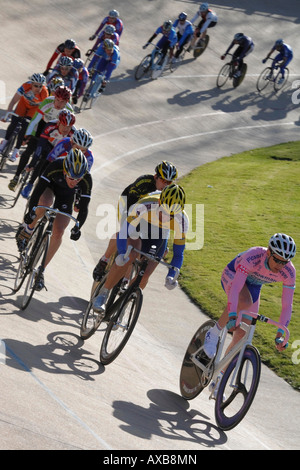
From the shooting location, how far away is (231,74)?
26.7 meters

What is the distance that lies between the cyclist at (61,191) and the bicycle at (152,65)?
1546 centimetres

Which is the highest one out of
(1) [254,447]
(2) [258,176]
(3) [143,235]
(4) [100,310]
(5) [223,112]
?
(5) [223,112]

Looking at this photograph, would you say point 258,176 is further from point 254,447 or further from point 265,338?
point 254,447

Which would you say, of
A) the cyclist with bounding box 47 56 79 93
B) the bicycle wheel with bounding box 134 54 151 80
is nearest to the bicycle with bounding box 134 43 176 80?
the bicycle wheel with bounding box 134 54 151 80

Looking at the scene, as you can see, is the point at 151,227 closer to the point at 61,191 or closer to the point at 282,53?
the point at 61,191

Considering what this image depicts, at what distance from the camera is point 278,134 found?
2567 centimetres

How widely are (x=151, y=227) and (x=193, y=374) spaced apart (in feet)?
4.95

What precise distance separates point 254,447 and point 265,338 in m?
3.89

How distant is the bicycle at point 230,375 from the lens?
6910 mm

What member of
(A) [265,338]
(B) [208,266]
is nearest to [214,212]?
(B) [208,266]

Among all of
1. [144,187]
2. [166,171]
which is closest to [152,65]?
[144,187]

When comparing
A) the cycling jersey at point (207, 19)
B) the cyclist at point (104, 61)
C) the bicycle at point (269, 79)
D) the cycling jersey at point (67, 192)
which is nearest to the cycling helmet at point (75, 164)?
the cycling jersey at point (67, 192)

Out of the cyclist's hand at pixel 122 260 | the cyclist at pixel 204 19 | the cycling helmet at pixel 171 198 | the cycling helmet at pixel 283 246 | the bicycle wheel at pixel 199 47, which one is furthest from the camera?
the bicycle wheel at pixel 199 47

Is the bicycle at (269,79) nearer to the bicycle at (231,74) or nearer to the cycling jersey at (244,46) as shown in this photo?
the bicycle at (231,74)
